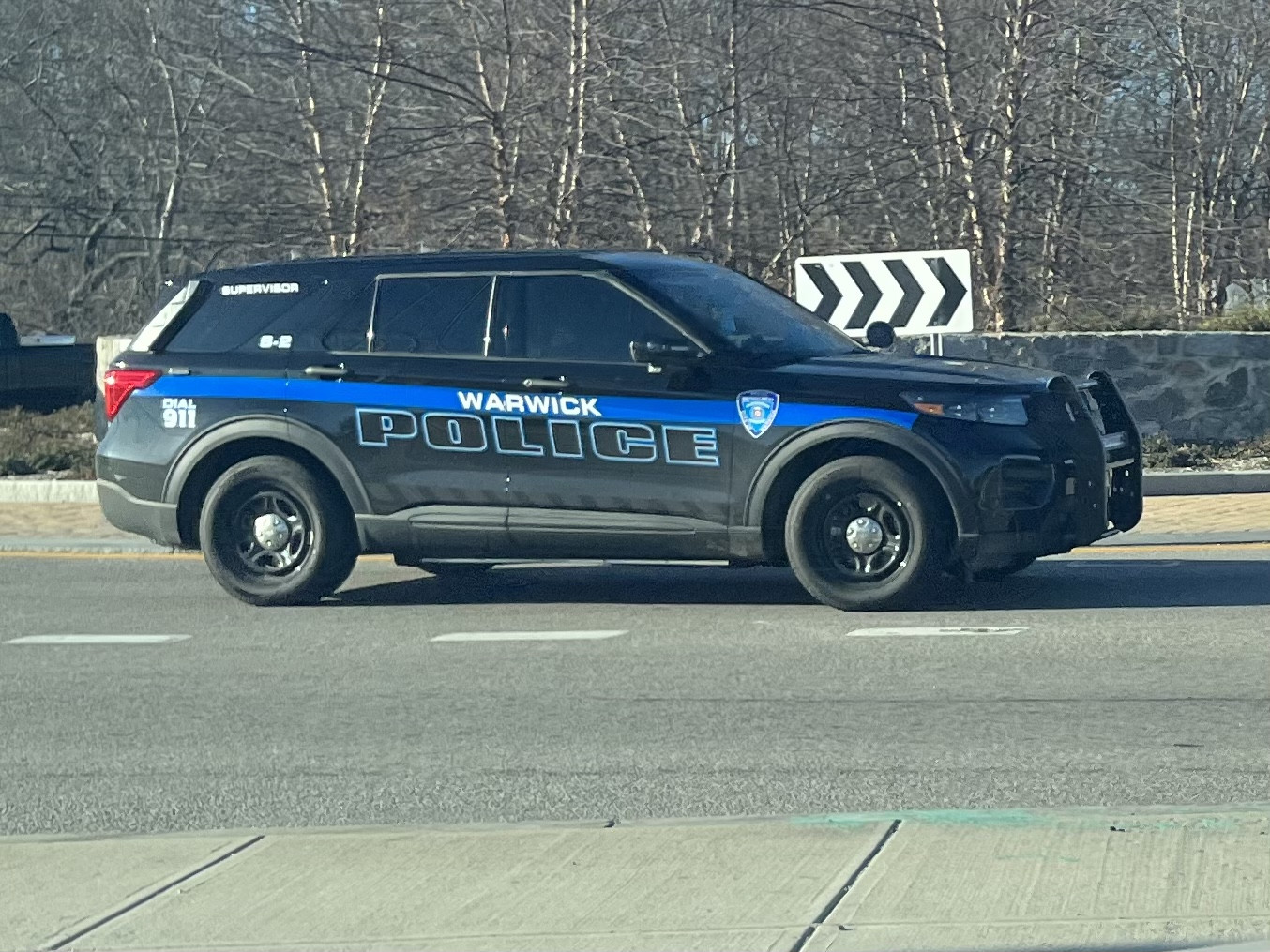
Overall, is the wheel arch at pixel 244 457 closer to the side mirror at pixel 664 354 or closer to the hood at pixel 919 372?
the side mirror at pixel 664 354

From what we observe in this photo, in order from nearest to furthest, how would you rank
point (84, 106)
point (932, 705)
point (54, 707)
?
point (932, 705), point (54, 707), point (84, 106)

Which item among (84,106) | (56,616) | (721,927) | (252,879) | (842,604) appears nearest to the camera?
(721,927)

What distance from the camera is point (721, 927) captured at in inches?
187

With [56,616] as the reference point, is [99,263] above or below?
above

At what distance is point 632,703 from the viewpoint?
7.75 m

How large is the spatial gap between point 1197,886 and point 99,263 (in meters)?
51.2

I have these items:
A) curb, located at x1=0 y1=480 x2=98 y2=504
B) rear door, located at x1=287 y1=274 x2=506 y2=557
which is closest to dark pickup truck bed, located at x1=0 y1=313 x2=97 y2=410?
curb, located at x1=0 y1=480 x2=98 y2=504

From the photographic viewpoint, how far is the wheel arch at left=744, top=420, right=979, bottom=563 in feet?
29.5

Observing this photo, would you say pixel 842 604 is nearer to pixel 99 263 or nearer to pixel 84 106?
pixel 84 106

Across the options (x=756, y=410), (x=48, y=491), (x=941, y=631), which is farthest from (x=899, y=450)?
(x=48, y=491)

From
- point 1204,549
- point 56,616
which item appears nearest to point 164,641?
point 56,616

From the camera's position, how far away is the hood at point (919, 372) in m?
9.09

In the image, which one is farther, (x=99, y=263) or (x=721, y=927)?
(x=99, y=263)

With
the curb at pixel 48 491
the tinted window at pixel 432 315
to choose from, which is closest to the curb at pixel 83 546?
the curb at pixel 48 491
